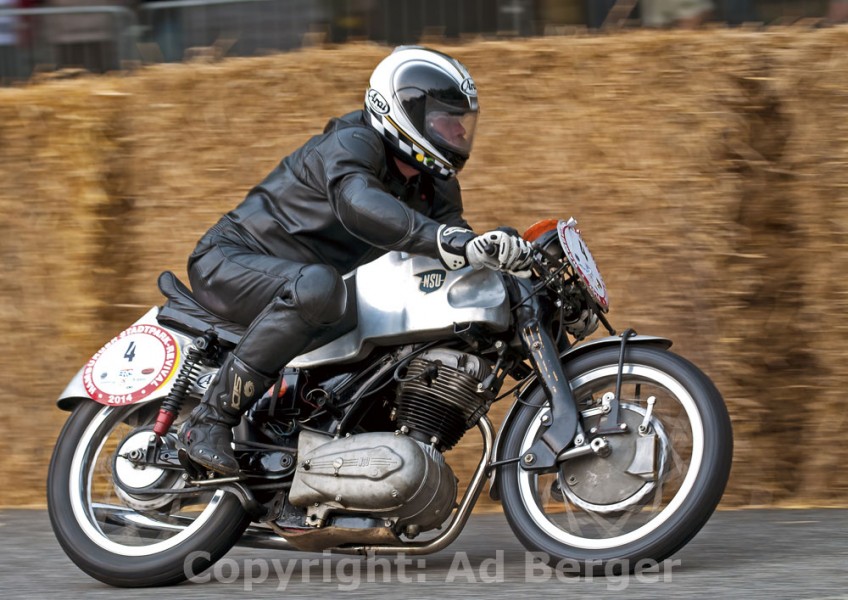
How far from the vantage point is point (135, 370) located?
5172 millimetres

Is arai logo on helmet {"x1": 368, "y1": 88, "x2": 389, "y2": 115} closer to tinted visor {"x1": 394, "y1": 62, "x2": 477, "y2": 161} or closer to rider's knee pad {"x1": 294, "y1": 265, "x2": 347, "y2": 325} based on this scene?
tinted visor {"x1": 394, "y1": 62, "x2": 477, "y2": 161}

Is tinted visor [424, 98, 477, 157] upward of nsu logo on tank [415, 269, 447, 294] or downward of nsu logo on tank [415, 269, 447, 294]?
upward

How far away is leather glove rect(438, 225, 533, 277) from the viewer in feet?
14.9

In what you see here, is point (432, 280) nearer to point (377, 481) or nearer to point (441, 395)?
point (441, 395)

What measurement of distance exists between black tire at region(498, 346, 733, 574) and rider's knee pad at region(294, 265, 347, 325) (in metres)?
0.72

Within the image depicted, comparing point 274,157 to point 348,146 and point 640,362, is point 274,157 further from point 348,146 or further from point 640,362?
point 640,362

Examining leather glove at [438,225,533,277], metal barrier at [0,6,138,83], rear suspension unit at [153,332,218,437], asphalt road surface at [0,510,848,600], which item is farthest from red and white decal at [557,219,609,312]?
metal barrier at [0,6,138,83]

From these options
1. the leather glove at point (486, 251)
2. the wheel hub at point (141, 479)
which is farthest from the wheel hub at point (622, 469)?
the wheel hub at point (141, 479)

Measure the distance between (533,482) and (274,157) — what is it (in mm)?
2662

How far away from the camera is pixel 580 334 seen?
4996 millimetres

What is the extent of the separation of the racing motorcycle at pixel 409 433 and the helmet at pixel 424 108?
378 mm

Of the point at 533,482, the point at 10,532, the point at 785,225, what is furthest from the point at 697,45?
the point at 10,532

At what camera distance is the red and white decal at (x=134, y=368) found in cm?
513

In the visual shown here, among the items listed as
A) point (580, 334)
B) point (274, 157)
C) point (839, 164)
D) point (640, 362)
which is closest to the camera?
point (640, 362)
